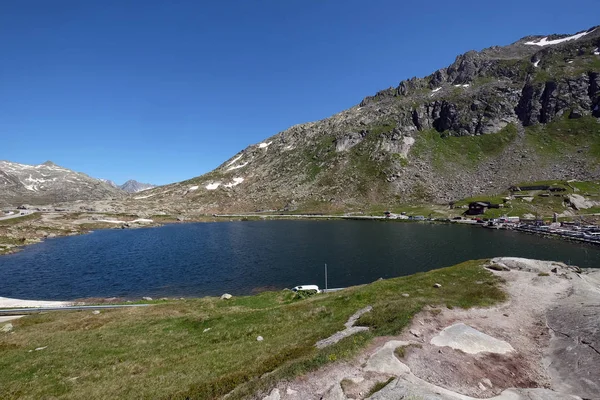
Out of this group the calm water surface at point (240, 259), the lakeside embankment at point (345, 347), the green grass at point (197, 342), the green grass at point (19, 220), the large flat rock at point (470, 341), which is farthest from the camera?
the green grass at point (19, 220)

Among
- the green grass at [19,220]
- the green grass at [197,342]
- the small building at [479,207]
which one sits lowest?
the small building at [479,207]

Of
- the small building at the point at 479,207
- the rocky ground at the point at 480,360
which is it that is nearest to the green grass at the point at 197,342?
the rocky ground at the point at 480,360

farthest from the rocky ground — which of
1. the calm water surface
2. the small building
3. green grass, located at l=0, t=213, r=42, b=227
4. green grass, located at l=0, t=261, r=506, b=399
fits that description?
green grass, located at l=0, t=213, r=42, b=227

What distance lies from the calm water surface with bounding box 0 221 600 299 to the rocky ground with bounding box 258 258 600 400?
41558mm

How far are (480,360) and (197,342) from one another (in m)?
23.5

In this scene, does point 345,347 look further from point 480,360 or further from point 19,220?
point 19,220

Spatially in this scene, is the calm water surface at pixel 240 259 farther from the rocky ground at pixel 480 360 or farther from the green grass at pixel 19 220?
the green grass at pixel 19 220

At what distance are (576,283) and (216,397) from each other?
4461 cm

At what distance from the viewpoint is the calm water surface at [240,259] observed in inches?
2735

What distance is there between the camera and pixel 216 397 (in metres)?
16.4

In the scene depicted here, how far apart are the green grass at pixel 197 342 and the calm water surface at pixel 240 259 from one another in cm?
2704

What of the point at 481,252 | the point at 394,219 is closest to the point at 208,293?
the point at 481,252

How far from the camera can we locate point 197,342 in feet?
93.0

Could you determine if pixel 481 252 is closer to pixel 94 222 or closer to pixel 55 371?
pixel 55 371
